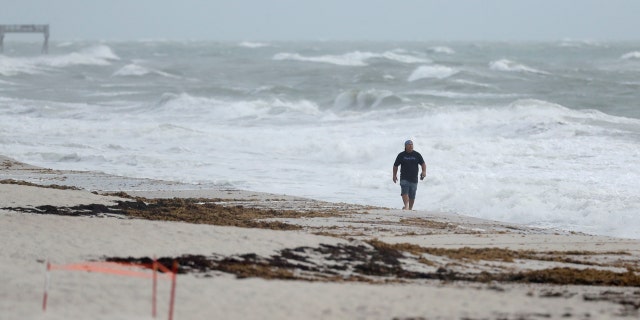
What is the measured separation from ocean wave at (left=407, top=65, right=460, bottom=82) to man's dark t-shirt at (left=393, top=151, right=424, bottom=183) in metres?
36.7

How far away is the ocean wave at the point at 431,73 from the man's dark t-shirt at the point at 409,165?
36.7 metres

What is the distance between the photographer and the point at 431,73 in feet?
178

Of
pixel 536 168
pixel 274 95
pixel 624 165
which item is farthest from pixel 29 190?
pixel 274 95

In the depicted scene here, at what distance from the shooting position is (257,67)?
66.9 metres

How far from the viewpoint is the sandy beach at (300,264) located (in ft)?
25.6

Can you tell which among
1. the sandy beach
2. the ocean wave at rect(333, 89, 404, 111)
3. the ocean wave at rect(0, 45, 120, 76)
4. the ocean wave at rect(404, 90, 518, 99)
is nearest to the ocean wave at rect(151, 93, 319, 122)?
the ocean wave at rect(333, 89, 404, 111)

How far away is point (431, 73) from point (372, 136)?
27.0 meters

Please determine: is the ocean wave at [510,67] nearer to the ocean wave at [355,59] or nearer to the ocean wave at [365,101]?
the ocean wave at [355,59]

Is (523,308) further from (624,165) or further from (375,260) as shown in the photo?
(624,165)

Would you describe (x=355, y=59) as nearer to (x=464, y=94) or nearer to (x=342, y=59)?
(x=342, y=59)

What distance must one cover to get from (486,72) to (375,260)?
47278mm

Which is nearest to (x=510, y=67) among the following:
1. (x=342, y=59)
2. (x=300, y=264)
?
(x=342, y=59)

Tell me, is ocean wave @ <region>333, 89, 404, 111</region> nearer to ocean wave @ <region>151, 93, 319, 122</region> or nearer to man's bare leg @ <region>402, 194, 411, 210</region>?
ocean wave @ <region>151, 93, 319, 122</region>

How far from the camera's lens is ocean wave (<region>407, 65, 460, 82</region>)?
5316cm
